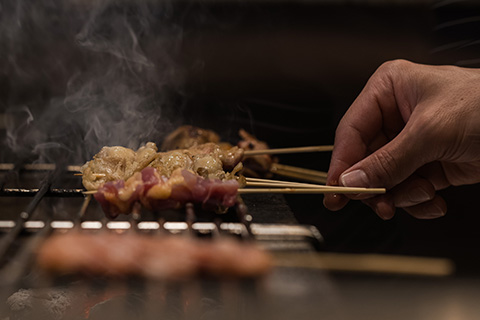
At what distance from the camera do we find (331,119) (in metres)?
4.10

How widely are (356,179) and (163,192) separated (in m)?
1.07

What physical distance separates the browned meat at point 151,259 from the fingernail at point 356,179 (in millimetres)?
776

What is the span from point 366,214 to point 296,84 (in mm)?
1264

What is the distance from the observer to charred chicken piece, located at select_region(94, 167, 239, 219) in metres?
2.46

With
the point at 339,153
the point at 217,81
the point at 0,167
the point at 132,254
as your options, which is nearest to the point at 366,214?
the point at 339,153

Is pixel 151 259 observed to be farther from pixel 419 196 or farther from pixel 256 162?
pixel 419 196

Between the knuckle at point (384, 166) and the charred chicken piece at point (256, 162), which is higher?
the knuckle at point (384, 166)

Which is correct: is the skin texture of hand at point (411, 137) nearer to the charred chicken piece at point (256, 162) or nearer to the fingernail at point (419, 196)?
the fingernail at point (419, 196)

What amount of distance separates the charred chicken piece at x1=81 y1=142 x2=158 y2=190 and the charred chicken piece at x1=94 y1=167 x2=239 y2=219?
171 mm

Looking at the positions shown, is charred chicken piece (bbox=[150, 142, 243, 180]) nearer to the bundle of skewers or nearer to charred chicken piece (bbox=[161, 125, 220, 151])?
the bundle of skewers

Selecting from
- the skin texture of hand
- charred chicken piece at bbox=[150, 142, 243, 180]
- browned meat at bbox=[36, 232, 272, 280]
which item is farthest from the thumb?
browned meat at bbox=[36, 232, 272, 280]

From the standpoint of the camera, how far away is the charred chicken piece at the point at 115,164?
2.66 metres

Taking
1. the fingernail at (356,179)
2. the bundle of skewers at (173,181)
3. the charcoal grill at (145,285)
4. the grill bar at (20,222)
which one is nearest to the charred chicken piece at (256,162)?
the bundle of skewers at (173,181)

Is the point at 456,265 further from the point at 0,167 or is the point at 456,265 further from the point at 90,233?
the point at 0,167
